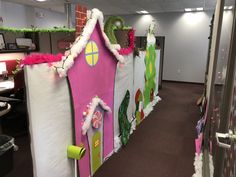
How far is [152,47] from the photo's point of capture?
420cm

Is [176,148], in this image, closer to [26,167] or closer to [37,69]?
[26,167]

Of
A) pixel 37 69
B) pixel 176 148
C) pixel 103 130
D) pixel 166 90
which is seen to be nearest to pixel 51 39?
pixel 103 130

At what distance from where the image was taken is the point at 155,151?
278cm

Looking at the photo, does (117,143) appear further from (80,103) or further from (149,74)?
(149,74)

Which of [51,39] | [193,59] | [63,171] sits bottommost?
[63,171]

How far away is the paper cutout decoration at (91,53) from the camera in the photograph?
192 centimetres

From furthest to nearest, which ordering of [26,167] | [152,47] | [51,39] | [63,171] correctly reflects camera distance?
[152,47], [51,39], [26,167], [63,171]

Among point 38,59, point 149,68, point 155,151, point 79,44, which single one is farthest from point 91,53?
point 149,68

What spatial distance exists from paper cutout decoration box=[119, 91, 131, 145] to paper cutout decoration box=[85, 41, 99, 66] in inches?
39.5

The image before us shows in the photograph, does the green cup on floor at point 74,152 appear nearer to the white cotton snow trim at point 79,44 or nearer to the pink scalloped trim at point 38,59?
the white cotton snow trim at point 79,44

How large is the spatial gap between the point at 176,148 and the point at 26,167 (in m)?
1.95

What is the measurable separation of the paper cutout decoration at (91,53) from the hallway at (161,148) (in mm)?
1231

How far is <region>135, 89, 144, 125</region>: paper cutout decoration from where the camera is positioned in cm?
355

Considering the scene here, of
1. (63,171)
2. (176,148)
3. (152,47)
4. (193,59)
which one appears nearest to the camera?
(63,171)
